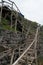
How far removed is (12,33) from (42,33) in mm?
5379

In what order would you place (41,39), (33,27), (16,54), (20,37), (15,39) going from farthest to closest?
(33,27) < (41,39) < (20,37) < (15,39) < (16,54)

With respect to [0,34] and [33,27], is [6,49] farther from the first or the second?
[33,27]

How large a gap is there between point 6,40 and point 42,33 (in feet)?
21.6

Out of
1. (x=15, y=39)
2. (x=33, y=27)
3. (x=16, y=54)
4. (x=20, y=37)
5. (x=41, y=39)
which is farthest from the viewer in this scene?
(x=33, y=27)

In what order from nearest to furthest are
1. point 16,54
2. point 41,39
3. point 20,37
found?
point 16,54, point 20,37, point 41,39

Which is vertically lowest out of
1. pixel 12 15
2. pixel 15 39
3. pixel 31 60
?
pixel 31 60

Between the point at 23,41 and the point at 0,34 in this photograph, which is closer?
the point at 0,34

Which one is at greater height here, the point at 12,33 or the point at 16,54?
the point at 12,33

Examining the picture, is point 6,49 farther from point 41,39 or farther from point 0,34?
point 41,39

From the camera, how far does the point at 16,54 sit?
1599 cm

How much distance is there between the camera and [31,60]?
48.3 feet

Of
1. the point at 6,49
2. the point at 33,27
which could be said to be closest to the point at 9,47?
the point at 6,49

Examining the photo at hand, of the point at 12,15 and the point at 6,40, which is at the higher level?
the point at 12,15

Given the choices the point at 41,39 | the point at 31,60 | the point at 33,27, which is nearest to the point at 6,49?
the point at 31,60
